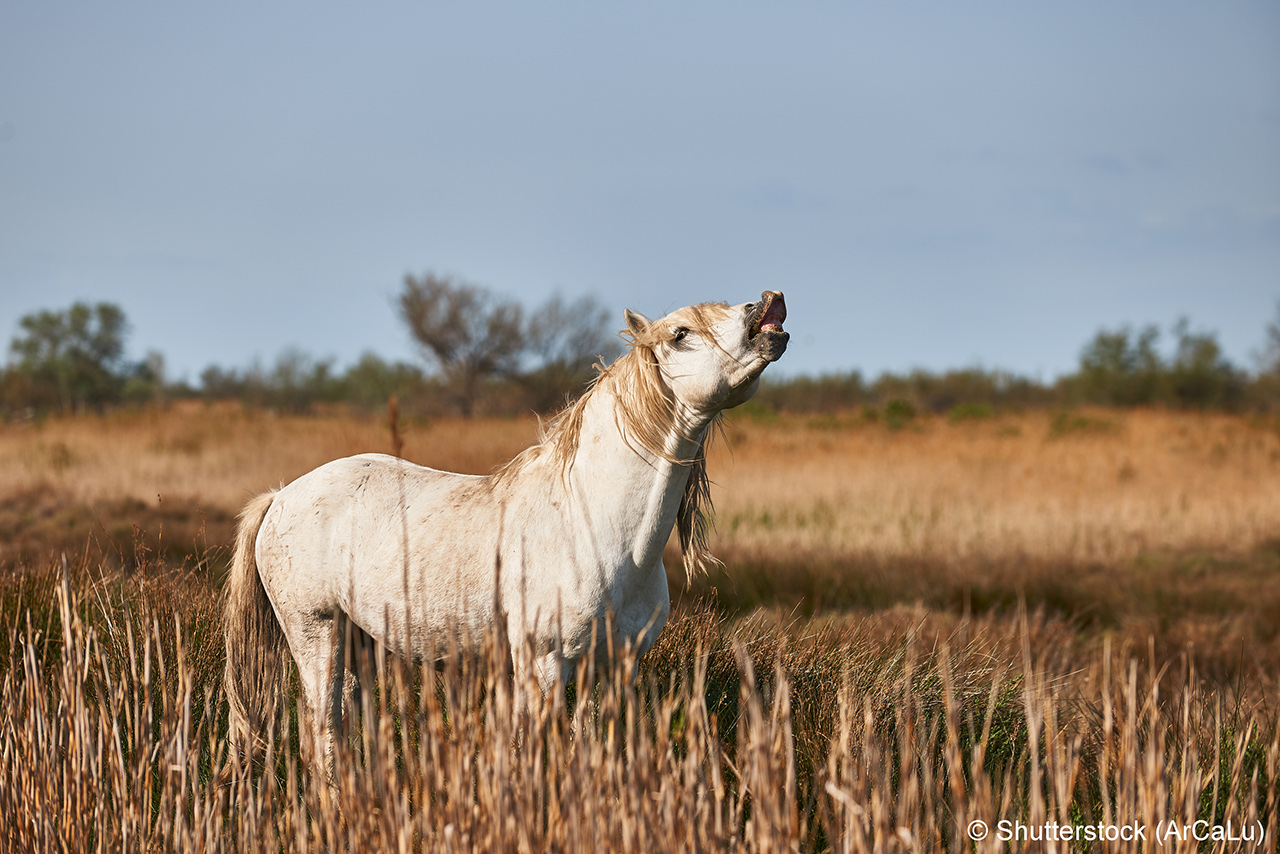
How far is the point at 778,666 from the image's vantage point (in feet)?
4.98

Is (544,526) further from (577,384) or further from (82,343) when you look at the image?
(82,343)

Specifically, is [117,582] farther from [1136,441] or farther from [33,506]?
[1136,441]

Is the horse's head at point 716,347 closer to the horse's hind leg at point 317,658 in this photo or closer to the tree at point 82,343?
the horse's hind leg at point 317,658

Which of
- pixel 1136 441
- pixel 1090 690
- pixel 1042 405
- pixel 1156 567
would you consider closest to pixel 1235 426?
pixel 1136 441

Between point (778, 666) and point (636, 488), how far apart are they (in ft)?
3.83

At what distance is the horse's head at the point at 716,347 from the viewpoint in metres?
2.43

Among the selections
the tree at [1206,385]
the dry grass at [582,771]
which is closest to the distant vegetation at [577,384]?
the tree at [1206,385]

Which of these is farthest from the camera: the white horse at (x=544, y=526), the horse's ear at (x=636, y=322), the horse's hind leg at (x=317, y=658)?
the horse's hind leg at (x=317, y=658)

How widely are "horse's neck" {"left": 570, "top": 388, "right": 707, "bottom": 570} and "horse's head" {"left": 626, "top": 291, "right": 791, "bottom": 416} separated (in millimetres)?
130

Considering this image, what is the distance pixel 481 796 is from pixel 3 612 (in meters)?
3.42

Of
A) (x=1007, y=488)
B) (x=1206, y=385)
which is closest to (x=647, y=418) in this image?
(x=1007, y=488)

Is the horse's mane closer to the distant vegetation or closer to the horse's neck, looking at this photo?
the horse's neck

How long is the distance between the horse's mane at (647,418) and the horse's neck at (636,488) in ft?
0.09

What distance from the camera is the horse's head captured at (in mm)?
2426
